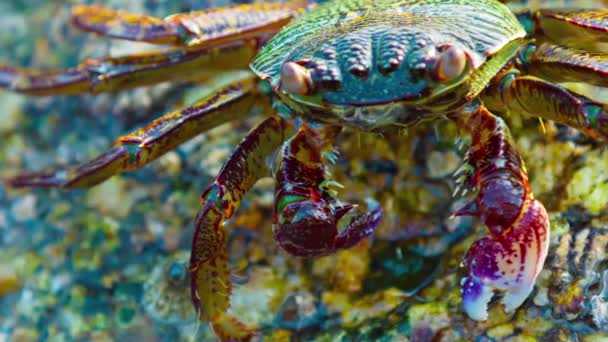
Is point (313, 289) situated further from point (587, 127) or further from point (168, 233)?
point (587, 127)

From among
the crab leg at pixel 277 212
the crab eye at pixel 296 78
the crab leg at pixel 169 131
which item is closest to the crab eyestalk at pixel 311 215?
the crab leg at pixel 277 212

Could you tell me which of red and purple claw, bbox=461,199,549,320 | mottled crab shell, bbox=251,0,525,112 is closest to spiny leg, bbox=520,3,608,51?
mottled crab shell, bbox=251,0,525,112

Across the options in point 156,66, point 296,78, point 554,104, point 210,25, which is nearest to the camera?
point 296,78

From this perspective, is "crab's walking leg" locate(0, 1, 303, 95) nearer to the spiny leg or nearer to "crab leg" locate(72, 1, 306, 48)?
"crab leg" locate(72, 1, 306, 48)

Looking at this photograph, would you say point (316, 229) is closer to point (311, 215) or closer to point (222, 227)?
point (311, 215)

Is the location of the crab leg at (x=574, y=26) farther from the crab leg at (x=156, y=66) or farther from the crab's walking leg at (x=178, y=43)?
the crab leg at (x=156, y=66)

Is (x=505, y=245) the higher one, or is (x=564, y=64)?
(x=564, y=64)

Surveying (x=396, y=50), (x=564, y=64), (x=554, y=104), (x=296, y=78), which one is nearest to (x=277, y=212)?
(x=296, y=78)
